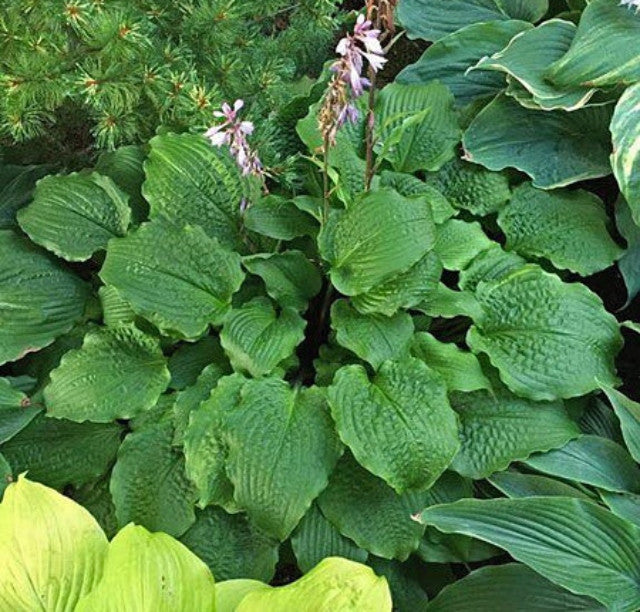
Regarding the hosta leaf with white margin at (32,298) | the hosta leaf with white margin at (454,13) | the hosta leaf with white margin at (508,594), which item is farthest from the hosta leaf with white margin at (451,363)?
the hosta leaf with white margin at (454,13)

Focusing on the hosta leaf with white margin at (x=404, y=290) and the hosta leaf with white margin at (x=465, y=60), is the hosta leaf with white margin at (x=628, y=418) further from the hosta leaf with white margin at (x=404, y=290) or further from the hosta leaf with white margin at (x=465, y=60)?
the hosta leaf with white margin at (x=465, y=60)

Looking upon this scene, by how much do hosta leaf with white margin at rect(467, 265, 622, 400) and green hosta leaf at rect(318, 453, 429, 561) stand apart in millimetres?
266

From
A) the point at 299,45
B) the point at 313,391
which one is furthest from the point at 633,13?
the point at 313,391

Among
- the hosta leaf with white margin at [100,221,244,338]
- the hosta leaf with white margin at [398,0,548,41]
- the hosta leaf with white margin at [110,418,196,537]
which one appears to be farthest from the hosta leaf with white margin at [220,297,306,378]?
the hosta leaf with white margin at [398,0,548,41]

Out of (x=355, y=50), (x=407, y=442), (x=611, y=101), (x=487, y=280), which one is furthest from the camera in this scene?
(x=611, y=101)

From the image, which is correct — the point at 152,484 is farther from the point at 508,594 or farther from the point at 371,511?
the point at 508,594

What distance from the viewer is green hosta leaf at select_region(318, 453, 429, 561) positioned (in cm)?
129

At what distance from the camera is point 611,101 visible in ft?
5.22

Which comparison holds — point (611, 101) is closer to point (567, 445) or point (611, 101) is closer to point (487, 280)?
point (487, 280)

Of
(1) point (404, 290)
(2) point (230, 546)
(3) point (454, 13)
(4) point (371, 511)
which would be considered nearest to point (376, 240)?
(1) point (404, 290)

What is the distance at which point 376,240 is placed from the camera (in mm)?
1335

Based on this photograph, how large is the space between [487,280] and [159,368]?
1.96ft

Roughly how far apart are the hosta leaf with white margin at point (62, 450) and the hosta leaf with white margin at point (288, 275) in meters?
0.35

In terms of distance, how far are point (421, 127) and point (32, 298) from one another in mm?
790
